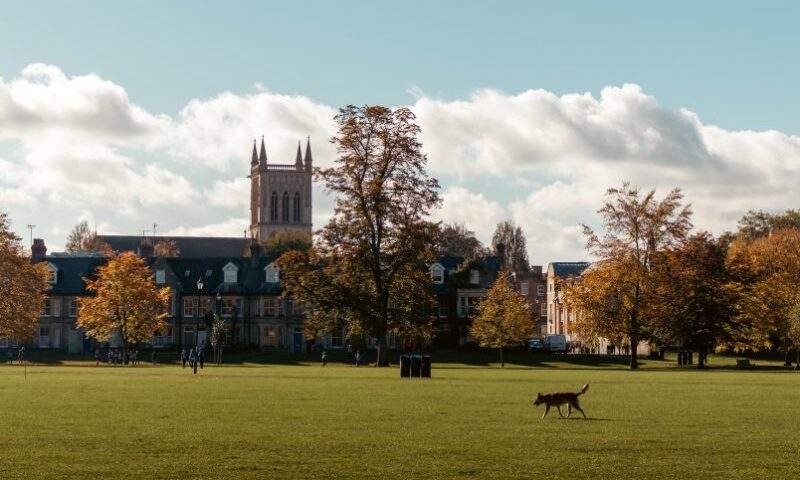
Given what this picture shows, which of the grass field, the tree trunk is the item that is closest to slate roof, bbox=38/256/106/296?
the tree trunk

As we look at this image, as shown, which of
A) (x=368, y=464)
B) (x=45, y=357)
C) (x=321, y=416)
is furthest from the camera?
(x=45, y=357)

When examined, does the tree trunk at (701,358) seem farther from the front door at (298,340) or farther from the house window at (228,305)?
the house window at (228,305)

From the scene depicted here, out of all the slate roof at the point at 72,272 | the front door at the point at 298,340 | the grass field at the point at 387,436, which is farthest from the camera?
the slate roof at the point at 72,272

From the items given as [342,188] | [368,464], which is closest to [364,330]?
[342,188]

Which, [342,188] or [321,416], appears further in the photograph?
[342,188]

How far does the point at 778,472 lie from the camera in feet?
70.5

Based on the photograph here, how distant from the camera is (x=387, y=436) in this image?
89.1ft

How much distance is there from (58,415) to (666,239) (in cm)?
6659

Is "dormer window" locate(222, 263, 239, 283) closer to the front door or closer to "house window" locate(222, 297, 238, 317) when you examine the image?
"house window" locate(222, 297, 238, 317)

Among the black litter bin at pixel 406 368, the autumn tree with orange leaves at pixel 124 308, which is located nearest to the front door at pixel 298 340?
the autumn tree with orange leaves at pixel 124 308

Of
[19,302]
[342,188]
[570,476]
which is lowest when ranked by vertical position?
[570,476]

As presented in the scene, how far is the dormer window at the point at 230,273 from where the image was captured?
130 meters

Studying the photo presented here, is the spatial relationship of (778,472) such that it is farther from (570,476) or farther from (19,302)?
(19,302)

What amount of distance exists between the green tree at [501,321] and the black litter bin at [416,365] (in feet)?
128
